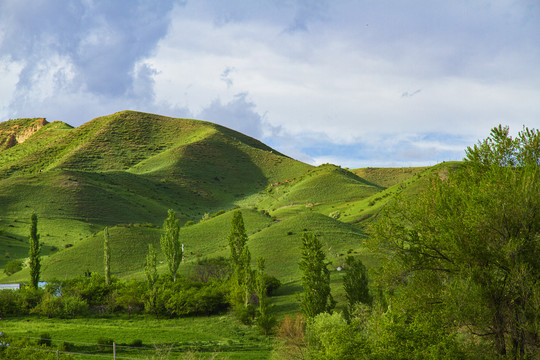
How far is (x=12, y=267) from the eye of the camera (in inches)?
3386

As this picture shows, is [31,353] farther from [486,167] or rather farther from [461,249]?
[486,167]

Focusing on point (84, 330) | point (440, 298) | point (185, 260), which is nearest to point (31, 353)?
point (84, 330)

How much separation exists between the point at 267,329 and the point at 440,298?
30.7m

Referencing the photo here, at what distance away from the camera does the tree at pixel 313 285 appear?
4606cm

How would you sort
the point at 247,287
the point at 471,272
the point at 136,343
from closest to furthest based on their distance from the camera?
1. the point at 471,272
2. the point at 136,343
3. the point at 247,287

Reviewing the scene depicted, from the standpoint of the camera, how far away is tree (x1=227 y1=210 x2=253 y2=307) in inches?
2252

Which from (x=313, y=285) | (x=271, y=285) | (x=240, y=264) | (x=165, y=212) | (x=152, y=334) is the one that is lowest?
(x=152, y=334)

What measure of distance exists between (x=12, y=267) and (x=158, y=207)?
6033cm

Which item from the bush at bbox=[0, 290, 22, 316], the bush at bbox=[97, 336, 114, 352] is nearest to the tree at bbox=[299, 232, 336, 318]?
the bush at bbox=[97, 336, 114, 352]

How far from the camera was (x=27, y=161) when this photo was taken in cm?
18888

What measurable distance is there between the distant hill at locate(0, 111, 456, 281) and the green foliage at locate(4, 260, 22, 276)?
1638 millimetres

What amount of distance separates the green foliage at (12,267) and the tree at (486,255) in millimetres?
82450

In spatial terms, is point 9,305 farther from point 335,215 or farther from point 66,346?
point 335,215

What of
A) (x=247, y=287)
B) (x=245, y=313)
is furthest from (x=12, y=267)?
(x=245, y=313)
